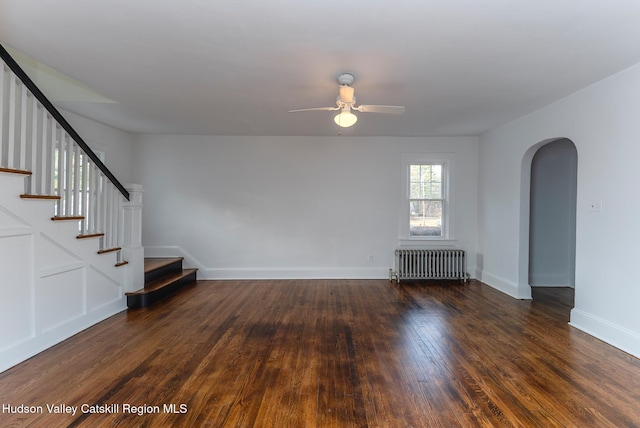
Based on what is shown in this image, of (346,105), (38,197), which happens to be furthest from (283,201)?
(38,197)

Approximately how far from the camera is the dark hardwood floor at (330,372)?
6.66ft

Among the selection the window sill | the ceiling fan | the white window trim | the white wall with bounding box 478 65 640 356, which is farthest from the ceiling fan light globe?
the window sill

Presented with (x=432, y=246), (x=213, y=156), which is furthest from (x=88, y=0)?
(x=432, y=246)

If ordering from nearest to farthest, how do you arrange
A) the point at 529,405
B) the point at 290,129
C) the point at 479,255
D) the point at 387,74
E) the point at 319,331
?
1. the point at 529,405
2. the point at 387,74
3. the point at 319,331
4. the point at 290,129
5. the point at 479,255

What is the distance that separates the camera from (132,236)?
165 inches

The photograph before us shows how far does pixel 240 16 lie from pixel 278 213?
13.3 feet

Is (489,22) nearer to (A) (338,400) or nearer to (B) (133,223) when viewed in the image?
(A) (338,400)

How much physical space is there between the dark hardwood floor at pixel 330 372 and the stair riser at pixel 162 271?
0.80m

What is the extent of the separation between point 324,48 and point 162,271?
14.5 ft

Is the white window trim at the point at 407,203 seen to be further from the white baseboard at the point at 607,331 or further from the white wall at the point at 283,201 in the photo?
the white baseboard at the point at 607,331

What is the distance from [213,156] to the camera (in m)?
5.89

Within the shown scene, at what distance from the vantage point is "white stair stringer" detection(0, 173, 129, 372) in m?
2.59

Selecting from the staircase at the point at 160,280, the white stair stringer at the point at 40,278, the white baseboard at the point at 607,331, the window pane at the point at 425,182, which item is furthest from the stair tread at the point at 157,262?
the white baseboard at the point at 607,331

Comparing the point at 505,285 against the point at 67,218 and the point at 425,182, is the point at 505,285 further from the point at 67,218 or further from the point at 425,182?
the point at 67,218
